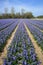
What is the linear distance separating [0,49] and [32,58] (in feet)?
11.9

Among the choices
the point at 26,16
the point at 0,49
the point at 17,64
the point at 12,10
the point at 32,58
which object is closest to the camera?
the point at 17,64

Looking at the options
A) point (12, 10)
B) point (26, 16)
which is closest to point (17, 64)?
point (26, 16)

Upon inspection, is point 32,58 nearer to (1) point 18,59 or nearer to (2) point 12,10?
(1) point 18,59

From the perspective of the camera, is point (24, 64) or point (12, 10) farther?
point (12, 10)

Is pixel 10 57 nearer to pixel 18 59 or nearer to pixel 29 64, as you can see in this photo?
pixel 18 59

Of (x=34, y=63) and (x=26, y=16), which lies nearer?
(x=34, y=63)

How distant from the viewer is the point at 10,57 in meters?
6.98

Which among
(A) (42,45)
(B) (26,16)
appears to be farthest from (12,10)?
(A) (42,45)

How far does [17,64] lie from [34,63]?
67 centimetres

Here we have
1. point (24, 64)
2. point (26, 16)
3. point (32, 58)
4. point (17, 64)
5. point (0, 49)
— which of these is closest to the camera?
point (24, 64)

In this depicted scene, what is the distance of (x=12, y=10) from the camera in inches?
4852

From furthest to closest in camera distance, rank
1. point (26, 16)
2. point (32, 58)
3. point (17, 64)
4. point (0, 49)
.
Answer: point (26, 16)
point (0, 49)
point (32, 58)
point (17, 64)

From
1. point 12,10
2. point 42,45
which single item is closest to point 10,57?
point 42,45

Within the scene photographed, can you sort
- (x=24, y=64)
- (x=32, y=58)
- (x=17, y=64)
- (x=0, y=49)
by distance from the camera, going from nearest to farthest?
1. (x=24, y=64)
2. (x=17, y=64)
3. (x=32, y=58)
4. (x=0, y=49)
